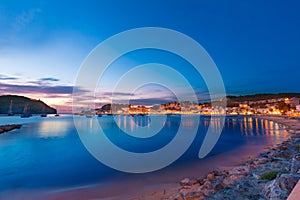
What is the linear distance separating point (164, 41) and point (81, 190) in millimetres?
9430

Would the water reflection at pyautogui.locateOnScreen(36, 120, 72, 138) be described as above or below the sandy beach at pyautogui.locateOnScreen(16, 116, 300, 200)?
below

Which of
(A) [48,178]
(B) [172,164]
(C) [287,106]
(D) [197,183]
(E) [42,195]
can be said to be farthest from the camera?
(C) [287,106]

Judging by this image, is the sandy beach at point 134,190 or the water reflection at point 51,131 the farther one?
the water reflection at point 51,131

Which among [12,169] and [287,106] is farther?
[287,106]

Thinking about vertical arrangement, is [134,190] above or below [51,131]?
above

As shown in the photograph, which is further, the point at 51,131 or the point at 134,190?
the point at 51,131

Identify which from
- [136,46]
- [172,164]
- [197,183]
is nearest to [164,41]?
[136,46]

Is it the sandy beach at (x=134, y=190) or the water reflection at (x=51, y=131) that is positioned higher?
the sandy beach at (x=134, y=190)

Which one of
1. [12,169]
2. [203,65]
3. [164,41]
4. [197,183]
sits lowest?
[12,169]

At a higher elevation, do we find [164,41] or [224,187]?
[164,41]

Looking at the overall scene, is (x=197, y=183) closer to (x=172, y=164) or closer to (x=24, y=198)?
(x=172, y=164)

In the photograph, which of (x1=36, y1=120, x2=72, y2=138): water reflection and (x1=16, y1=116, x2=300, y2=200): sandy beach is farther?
(x1=36, y1=120, x2=72, y2=138): water reflection

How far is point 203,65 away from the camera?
47.1ft

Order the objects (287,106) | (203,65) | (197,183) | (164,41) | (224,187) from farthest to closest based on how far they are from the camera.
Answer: (287,106)
(203,65)
(164,41)
(197,183)
(224,187)
